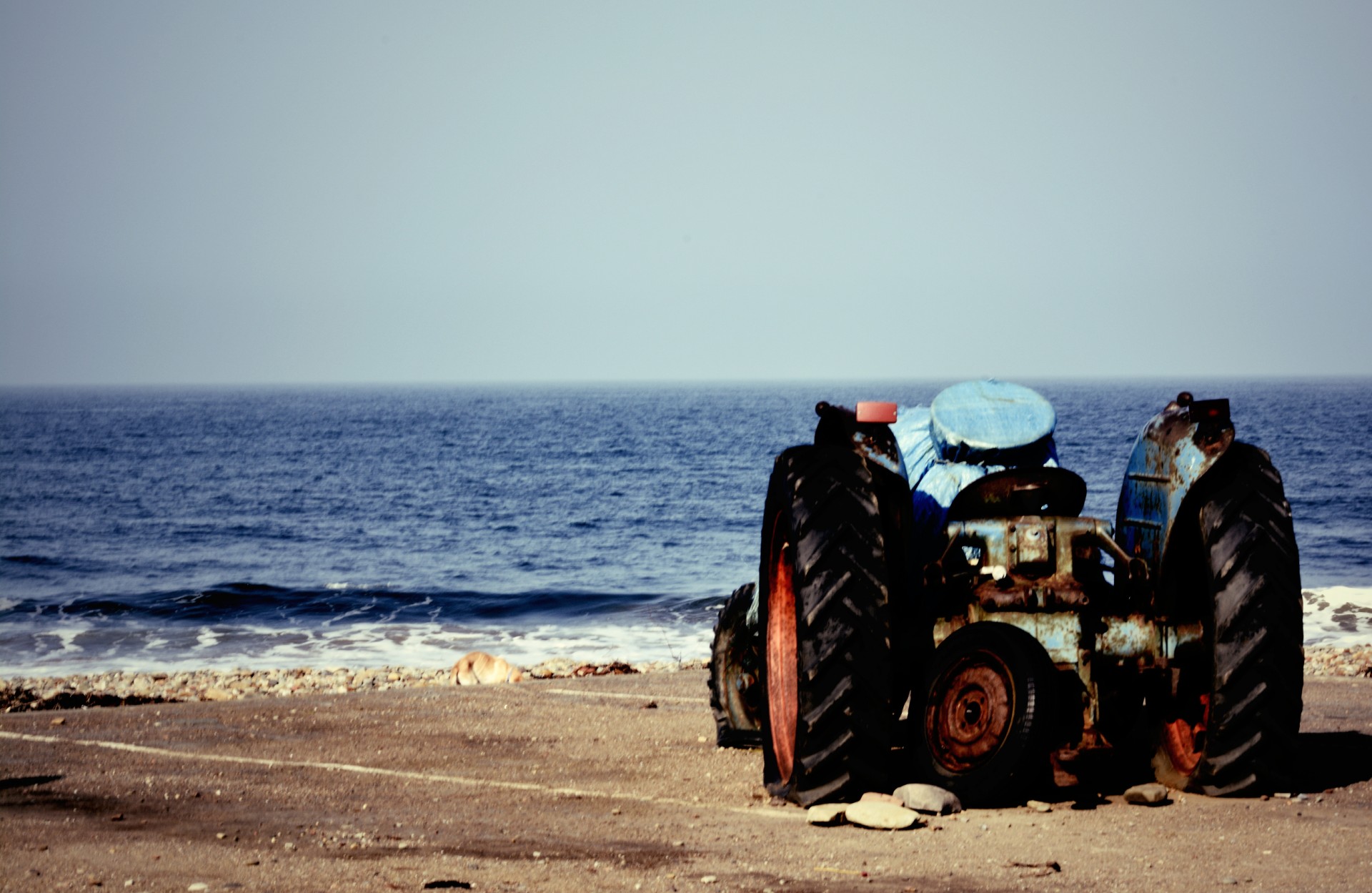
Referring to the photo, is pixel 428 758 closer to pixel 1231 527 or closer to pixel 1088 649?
pixel 1088 649

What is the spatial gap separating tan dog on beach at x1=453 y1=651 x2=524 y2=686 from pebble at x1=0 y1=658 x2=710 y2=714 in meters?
0.22

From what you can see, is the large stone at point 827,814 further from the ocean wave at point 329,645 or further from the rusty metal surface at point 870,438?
the ocean wave at point 329,645

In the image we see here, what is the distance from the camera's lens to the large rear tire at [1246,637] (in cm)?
592

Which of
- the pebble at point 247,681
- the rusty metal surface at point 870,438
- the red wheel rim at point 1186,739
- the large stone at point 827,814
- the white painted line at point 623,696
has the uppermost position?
the rusty metal surface at point 870,438

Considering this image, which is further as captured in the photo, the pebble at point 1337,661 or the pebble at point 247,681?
the pebble at point 247,681

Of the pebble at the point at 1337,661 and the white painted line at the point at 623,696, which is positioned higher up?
the white painted line at the point at 623,696

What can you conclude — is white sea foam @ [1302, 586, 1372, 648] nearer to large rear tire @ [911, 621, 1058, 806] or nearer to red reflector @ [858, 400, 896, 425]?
large rear tire @ [911, 621, 1058, 806]

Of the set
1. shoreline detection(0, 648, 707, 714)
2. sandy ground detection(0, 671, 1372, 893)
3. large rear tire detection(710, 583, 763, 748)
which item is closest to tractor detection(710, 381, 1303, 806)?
sandy ground detection(0, 671, 1372, 893)

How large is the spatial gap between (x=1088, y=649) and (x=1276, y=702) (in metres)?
0.80

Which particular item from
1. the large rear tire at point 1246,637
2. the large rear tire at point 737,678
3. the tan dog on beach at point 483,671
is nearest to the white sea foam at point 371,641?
the tan dog on beach at point 483,671

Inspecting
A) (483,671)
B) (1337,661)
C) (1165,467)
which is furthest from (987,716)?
(483,671)

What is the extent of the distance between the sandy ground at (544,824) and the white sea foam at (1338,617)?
9929 mm

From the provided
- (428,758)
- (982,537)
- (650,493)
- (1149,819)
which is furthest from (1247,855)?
(650,493)

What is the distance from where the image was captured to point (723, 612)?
8383 millimetres
